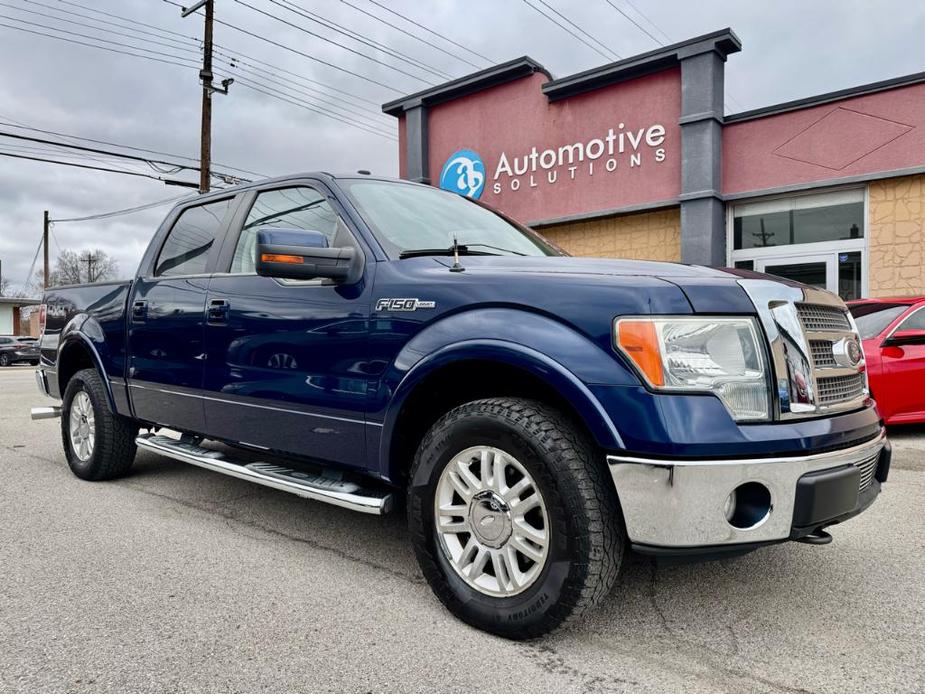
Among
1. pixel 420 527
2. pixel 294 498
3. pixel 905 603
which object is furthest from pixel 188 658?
pixel 905 603

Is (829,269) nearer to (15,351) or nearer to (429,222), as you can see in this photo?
(429,222)

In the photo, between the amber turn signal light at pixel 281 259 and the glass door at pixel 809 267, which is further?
the glass door at pixel 809 267

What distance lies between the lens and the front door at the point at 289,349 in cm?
297

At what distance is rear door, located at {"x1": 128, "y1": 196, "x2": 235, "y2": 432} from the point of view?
3811 mm

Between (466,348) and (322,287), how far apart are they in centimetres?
92

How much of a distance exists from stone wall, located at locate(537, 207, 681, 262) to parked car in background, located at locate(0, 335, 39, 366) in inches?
1015

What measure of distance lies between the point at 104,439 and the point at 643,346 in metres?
3.94

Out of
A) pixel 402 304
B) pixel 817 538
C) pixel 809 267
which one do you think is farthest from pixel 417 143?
pixel 817 538

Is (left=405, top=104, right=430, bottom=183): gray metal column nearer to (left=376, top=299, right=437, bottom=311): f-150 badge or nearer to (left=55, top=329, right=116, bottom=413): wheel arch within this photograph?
(left=55, top=329, right=116, bottom=413): wheel arch

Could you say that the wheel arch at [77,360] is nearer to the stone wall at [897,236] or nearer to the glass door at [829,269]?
the glass door at [829,269]

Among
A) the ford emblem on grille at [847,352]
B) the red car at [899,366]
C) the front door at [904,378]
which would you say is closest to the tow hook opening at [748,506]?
the ford emblem on grille at [847,352]

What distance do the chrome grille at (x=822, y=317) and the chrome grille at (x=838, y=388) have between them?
0.62ft

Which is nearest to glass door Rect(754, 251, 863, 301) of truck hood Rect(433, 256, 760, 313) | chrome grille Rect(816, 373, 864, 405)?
chrome grille Rect(816, 373, 864, 405)

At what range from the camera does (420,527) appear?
2.65 m
